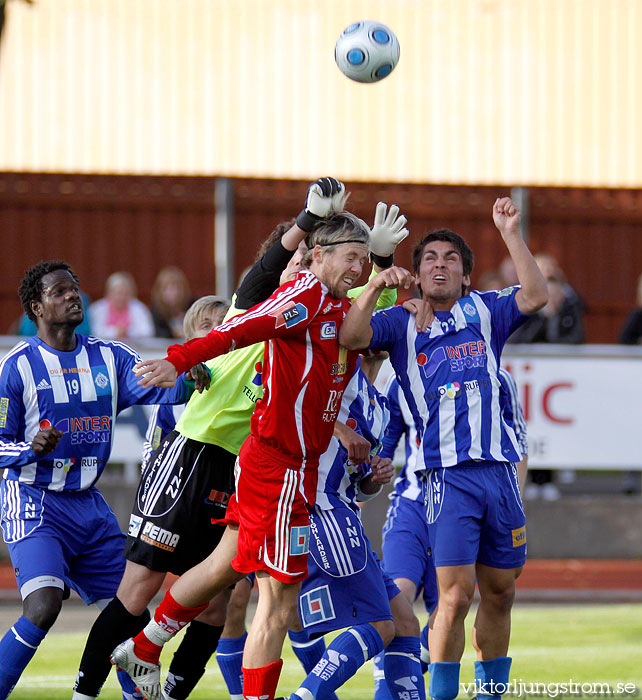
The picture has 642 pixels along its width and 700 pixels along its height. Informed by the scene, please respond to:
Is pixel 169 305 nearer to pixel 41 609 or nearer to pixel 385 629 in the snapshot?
pixel 41 609

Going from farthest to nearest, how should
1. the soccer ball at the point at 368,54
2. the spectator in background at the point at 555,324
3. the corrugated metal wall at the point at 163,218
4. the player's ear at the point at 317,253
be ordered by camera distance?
the corrugated metal wall at the point at 163,218, the spectator in background at the point at 555,324, the soccer ball at the point at 368,54, the player's ear at the point at 317,253

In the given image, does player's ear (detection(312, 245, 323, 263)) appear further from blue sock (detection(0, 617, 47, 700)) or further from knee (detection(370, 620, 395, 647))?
blue sock (detection(0, 617, 47, 700))

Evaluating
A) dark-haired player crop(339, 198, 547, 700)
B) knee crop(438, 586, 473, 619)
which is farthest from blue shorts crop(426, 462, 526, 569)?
knee crop(438, 586, 473, 619)

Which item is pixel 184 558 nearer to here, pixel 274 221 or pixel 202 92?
pixel 274 221

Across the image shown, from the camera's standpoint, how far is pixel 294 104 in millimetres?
17344

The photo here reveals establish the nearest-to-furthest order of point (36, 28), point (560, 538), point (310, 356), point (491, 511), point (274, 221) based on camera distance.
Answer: point (310, 356) → point (491, 511) → point (560, 538) → point (274, 221) → point (36, 28)

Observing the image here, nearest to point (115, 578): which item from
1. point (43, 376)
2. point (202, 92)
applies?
point (43, 376)

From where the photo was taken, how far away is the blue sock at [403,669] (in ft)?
17.1

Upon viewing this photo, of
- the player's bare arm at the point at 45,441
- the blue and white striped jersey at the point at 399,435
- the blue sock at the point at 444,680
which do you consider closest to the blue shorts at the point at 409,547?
the blue and white striped jersey at the point at 399,435

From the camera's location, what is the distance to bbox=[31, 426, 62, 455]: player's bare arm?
5180 mm

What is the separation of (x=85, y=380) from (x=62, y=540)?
2.47 feet

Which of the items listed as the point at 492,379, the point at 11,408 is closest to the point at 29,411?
the point at 11,408

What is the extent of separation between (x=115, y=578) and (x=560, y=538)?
246 inches

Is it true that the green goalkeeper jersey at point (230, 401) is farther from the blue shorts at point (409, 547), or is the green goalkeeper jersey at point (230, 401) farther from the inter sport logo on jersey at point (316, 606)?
the blue shorts at point (409, 547)
